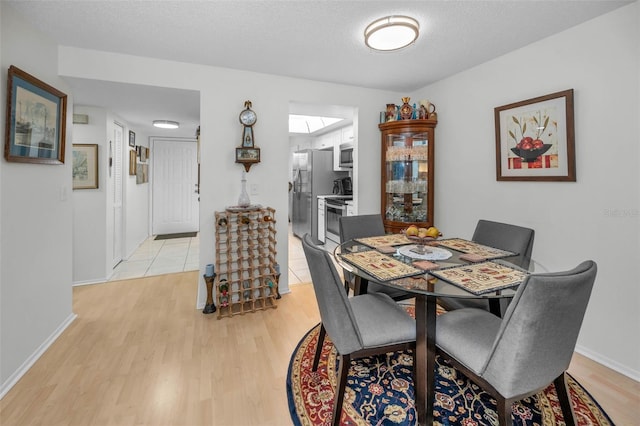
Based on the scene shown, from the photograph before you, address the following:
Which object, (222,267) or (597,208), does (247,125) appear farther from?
(597,208)

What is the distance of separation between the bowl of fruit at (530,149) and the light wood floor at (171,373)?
1.48 meters

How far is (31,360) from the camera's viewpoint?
6.33ft

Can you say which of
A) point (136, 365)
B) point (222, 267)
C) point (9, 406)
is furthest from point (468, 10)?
point (9, 406)

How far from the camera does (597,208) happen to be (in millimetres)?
1986

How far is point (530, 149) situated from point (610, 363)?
5.12ft

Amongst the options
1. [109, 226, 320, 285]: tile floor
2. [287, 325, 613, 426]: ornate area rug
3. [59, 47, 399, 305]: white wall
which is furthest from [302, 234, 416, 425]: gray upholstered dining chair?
[109, 226, 320, 285]: tile floor

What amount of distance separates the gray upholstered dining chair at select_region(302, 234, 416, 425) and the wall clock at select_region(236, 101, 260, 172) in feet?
4.76

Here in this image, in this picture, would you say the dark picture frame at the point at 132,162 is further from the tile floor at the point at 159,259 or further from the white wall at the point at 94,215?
the tile floor at the point at 159,259

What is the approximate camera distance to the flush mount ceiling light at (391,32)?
188cm

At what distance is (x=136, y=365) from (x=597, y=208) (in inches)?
127

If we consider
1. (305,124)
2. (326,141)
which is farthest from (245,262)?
(305,124)

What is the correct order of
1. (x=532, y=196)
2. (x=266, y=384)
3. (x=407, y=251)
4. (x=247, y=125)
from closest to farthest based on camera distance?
(x=266, y=384), (x=407, y=251), (x=532, y=196), (x=247, y=125)

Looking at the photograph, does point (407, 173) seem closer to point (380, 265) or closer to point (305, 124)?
point (380, 265)

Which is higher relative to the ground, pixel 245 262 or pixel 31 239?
pixel 31 239
